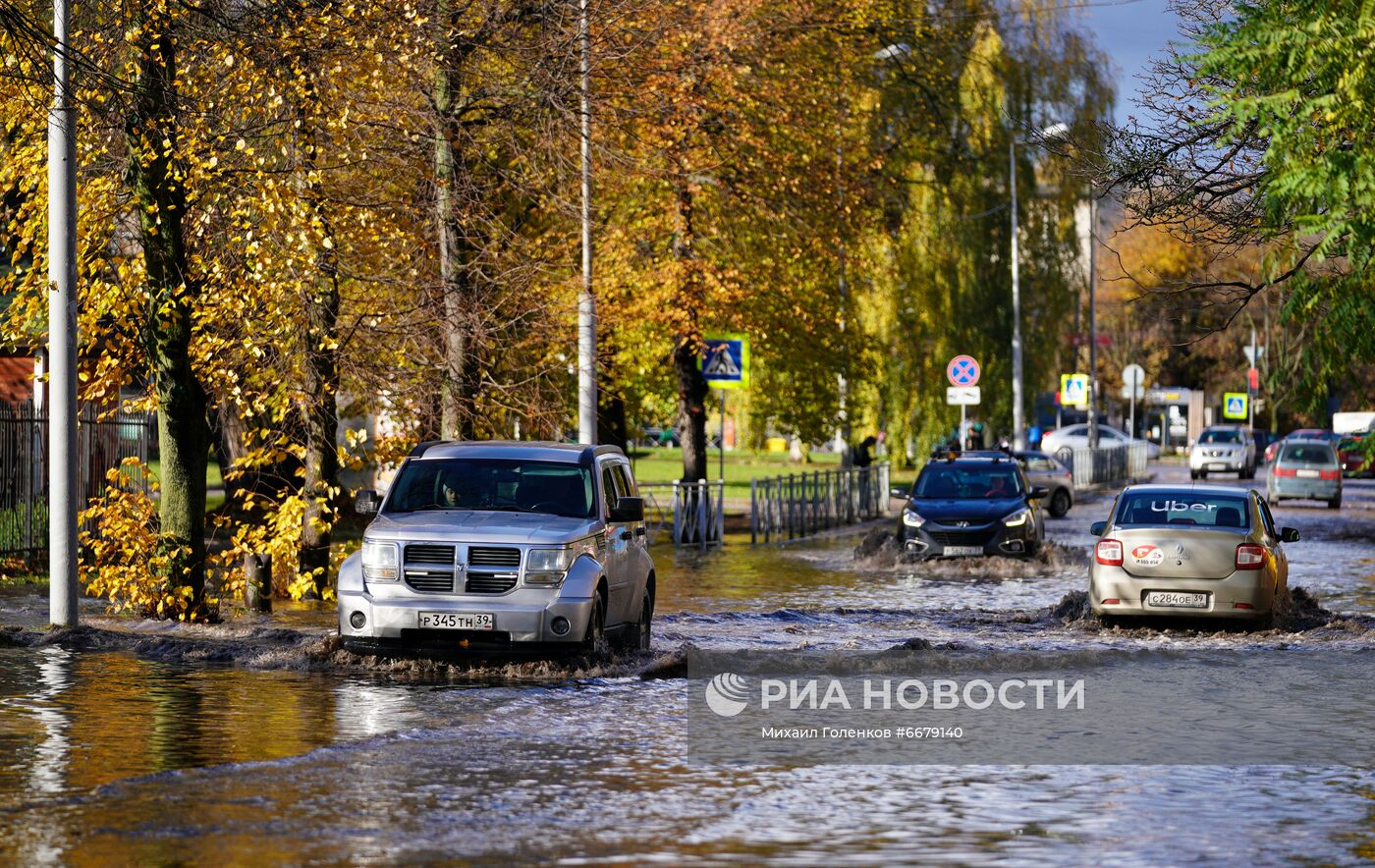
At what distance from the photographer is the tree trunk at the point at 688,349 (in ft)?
113

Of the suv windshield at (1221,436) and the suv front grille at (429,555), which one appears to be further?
the suv windshield at (1221,436)

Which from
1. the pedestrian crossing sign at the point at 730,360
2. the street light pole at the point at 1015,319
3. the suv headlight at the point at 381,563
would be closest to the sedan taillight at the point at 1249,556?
the suv headlight at the point at 381,563

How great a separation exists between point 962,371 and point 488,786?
36.2 meters

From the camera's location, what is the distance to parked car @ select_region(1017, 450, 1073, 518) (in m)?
46.0

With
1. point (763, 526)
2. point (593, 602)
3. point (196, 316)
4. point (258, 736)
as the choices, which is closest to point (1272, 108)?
point (593, 602)

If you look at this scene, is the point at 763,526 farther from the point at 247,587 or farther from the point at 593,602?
the point at 593,602

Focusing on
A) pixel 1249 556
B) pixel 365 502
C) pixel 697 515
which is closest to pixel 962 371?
pixel 697 515

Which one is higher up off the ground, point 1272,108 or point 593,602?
point 1272,108

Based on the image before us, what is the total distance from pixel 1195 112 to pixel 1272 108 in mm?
6591

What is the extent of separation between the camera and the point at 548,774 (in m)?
11.0

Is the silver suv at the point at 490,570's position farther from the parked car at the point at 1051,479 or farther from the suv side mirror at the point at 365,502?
the parked car at the point at 1051,479

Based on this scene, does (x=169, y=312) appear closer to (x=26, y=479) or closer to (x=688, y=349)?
(x=26, y=479)

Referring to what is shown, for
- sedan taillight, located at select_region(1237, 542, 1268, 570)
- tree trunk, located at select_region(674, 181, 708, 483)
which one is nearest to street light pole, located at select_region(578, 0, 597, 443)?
tree trunk, located at select_region(674, 181, 708, 483)

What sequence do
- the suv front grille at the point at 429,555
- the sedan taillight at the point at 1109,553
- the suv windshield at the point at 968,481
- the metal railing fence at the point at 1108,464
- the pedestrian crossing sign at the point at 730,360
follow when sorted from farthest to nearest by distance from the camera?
the metal railing fence at the point at 1108,464 < the pedestrian crossing sign at the point at 730,360 < the suv windshield at the point at 968,481 < the sedan taillight at the point at 1109,553 < the suv front grille at the point at 429,555
